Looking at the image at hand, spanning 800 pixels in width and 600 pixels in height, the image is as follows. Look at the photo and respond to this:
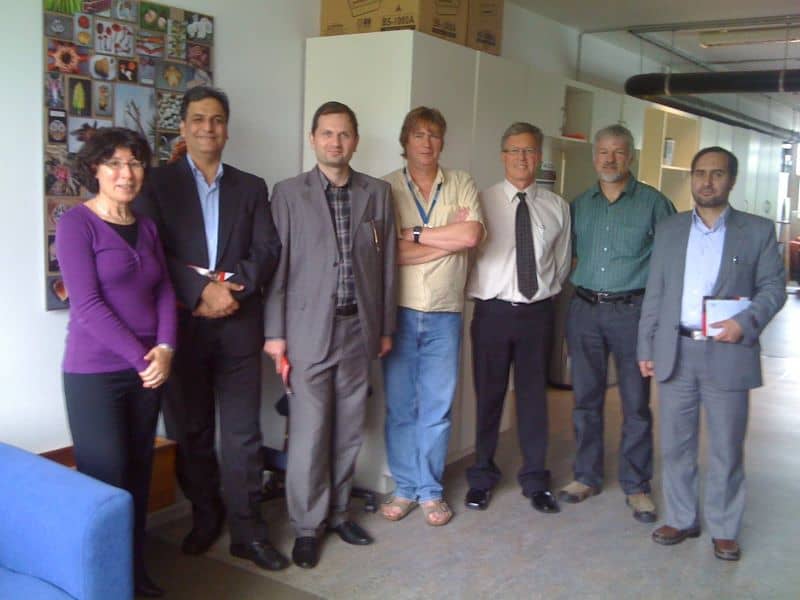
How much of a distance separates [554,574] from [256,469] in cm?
120

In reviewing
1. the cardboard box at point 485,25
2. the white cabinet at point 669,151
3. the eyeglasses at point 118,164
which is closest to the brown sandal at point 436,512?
the eyeglasses at point 118,164

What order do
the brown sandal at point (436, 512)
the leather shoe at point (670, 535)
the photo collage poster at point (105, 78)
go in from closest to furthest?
the photo collage poster at point (105, 78) → the leather shoe at point (670, 535) → the brown sandal at point (436, 512)

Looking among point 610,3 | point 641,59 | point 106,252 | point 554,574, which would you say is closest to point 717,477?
point 554,574

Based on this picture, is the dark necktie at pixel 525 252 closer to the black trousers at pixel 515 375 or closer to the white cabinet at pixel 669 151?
the black trousers at pixel 515 375

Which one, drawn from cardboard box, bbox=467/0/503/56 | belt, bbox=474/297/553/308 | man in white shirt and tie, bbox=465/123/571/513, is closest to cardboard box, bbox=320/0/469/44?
cardboard box, bbox=467/0/503/56

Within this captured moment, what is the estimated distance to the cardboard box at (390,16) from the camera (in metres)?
3.78

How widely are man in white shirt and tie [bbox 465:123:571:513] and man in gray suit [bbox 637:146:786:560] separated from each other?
0.46 metres

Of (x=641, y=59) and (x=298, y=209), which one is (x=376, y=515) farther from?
(x=641, y=59)

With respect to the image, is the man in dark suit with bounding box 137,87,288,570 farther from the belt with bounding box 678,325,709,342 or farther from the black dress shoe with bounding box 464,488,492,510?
the belt with bounding box 678,325,709,342

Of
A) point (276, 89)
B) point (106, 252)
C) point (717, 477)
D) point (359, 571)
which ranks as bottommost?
point (359, 571)

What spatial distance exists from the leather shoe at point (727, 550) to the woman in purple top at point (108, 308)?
7.48 feet

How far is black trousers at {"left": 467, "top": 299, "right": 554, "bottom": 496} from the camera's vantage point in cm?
355

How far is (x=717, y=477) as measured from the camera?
10.6 ft

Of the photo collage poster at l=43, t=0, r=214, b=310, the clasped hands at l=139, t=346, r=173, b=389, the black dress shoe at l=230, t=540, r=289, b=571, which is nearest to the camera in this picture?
the clasped hands at l=139, t=346, r=173, b=389
